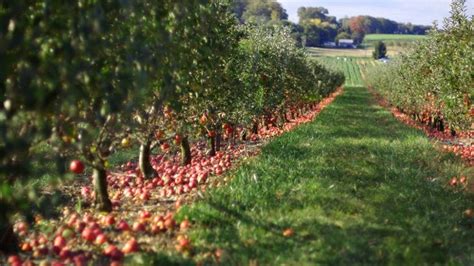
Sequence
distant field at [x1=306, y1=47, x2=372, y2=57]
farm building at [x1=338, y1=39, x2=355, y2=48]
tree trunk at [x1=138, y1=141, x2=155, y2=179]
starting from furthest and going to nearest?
1. farm building at [x1=338, y1=39, x2=355, y2=48]
2. distant field at [x1=306, y1=47, x2=372, y2=57]
3. tree trunk at [x1=138, y1=141, x2=155, y2=179]

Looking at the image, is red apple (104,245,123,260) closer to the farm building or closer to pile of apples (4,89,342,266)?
pile of apples (4,89,342,266)

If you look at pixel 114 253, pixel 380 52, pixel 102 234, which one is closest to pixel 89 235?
pixel 102 234

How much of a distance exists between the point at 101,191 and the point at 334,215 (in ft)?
11.2

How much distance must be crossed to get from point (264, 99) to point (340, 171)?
10.3m

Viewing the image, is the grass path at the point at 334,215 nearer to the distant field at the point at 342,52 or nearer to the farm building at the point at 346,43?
the distant field at the point at 342,52

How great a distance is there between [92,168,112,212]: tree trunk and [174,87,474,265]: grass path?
1.57m

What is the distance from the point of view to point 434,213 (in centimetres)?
750

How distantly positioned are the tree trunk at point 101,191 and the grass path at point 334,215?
1565mm

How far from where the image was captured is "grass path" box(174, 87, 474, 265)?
5742mm

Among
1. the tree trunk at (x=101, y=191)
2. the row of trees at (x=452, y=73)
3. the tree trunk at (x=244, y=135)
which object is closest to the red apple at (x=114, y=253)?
the tree trunk at (x=101, y=191)

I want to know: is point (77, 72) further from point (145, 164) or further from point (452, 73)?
point (452, 73)

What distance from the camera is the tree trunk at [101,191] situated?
7.97 meters

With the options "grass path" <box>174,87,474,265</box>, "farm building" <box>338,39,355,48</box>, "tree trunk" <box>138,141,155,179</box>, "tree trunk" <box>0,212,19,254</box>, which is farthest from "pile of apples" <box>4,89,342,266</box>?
"farm building" <box>338,39,355,48</box>

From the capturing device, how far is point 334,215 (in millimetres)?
6988
